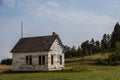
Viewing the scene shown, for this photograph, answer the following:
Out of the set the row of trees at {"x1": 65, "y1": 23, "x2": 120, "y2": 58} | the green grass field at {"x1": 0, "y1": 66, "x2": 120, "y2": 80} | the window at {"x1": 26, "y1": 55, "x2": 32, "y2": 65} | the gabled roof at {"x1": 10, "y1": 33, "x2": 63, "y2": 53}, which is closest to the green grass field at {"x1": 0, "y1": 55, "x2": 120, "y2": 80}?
the green grass field at {"x1": 0, "y1": 66, "x2": 120, "y2": 80}

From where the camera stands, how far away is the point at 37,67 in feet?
151

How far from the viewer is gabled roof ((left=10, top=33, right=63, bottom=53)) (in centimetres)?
4622

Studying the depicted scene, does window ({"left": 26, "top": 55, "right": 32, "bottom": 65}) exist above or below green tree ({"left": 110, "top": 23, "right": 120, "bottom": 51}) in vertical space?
below

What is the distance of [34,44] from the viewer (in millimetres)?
47625

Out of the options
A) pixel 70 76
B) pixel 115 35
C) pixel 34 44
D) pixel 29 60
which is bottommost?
pixel 70 76

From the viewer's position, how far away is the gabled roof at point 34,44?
152ft

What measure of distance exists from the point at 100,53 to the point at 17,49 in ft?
152

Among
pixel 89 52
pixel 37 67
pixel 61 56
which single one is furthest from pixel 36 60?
pixel 89 52

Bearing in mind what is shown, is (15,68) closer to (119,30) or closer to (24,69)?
(24,69)

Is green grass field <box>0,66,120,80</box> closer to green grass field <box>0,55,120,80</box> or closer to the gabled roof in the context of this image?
green grass field <box>0,55,120,80</box>

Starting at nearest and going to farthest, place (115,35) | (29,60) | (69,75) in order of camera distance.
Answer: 1. (69,75)
2. (29,60)
3. (115,35)

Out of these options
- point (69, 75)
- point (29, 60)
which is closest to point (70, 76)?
point (69, 75)

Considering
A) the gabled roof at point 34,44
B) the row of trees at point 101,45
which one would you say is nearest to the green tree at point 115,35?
the row of trees at point 101,45

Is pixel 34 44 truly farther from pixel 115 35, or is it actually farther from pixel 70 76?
pixel 115 35
